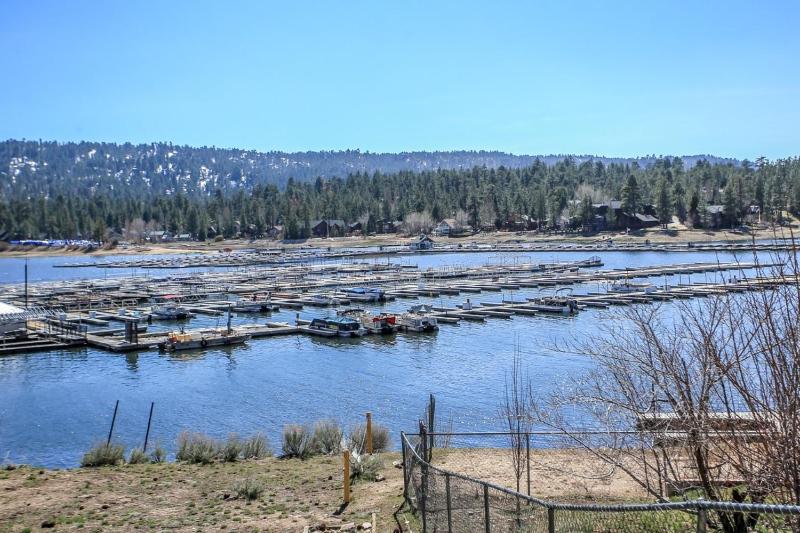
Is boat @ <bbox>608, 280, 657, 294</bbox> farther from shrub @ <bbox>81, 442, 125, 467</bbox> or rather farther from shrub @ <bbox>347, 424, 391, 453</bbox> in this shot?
shrub @ <bbox>81, 442, 125, 467</bbox>

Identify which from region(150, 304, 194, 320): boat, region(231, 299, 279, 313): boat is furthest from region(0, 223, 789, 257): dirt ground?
region(150, 304, 194, 320): boat

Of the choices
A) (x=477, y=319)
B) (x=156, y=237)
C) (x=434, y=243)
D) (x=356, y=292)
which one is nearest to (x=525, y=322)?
(x=477, y=319)

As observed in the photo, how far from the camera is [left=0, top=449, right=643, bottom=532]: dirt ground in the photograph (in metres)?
13.9

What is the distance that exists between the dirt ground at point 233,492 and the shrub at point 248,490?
0.16 meters

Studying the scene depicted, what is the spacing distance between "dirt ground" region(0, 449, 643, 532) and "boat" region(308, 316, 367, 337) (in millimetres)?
31180

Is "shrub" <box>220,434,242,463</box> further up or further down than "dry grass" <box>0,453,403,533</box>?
further down

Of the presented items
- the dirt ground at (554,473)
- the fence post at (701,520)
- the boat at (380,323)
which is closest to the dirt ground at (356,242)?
the boat at (380,323)

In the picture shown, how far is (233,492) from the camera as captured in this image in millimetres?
15781

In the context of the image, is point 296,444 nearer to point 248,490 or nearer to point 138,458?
point 138,458

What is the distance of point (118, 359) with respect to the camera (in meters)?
45.4

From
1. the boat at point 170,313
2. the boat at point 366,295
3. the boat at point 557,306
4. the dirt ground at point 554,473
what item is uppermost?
the dirt ground at point 554,473

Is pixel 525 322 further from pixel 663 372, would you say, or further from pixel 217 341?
pixel 663 372

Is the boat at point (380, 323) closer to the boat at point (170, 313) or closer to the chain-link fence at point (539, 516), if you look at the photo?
the boat at point (170, 313)

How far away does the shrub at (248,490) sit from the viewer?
51.0 ft
